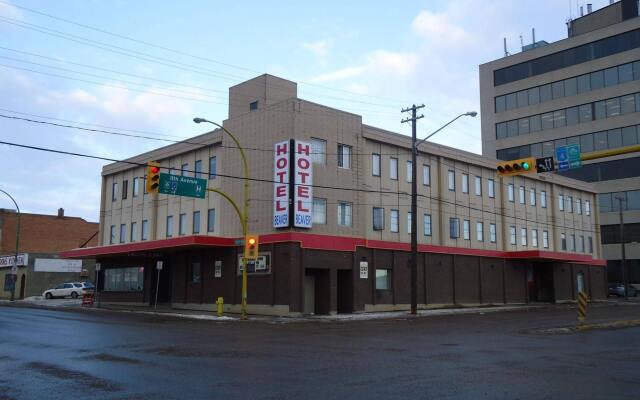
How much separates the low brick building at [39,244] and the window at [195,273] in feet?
91.4

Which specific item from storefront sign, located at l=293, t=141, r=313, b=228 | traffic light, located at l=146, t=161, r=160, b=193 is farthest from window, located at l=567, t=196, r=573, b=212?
traffic light, located at l=146, t=161, r=160, b=193

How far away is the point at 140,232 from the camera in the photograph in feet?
149

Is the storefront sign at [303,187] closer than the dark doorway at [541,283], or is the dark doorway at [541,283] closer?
the storefront sign at [303,187]

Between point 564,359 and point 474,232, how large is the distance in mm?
31531

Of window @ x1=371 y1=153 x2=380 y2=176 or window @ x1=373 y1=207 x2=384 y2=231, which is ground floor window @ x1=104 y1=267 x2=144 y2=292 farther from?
window @ x1=371 y1=153 x2=380 y2=176

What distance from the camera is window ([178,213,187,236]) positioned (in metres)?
41.4

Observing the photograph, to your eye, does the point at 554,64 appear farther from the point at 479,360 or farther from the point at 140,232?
the point at 479,360

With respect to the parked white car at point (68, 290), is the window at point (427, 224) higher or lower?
higher

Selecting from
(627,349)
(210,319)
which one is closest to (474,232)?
(210,319)

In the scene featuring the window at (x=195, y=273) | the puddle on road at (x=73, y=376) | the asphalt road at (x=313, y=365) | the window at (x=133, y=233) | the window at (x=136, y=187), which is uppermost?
the window at (x=136, y=187)

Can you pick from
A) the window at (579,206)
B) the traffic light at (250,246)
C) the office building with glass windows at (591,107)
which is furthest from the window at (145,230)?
the office building with glass windows at (591,107)

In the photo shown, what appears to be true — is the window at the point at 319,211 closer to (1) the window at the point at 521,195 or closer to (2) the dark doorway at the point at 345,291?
(2) the dark doorway at the point at 345,291

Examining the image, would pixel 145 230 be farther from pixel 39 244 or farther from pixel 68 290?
pixel 39 244

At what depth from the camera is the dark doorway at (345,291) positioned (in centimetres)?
3500
